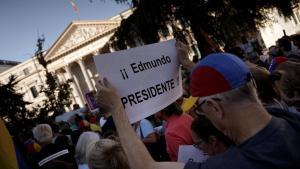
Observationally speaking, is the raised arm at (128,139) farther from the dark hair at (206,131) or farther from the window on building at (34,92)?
the window on building at (34,92)

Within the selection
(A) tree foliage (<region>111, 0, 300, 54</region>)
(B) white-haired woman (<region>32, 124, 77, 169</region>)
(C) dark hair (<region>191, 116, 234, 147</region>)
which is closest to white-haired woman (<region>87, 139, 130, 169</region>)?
(C) dark hair (<region>191, 116, 234, 147</region>)

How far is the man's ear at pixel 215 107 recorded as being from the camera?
136 centimetres

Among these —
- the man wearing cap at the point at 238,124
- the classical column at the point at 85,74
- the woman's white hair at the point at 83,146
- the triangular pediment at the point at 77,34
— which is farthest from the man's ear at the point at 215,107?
the classical column at the point at 85,74

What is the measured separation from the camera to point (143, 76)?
2.29 metres

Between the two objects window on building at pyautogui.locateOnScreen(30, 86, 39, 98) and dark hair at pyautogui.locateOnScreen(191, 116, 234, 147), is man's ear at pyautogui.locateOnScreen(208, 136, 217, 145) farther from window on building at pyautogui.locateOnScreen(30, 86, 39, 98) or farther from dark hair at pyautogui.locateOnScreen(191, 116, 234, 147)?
window on building at pyautogui.locateOnScreen(30, 86, 39, 98)

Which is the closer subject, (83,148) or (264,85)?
(264,85)

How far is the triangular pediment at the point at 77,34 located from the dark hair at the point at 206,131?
47592 mm

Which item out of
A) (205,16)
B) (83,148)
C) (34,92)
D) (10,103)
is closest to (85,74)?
(34,92)

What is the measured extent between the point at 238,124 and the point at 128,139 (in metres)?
0.47

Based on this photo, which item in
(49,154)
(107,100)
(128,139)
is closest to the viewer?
(128,139)

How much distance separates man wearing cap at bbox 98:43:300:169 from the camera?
4.18 ft

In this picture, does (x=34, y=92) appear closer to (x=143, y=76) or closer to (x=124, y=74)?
(x=143, y=76)

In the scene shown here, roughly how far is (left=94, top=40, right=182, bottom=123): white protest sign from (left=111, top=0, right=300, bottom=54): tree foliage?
7.98m

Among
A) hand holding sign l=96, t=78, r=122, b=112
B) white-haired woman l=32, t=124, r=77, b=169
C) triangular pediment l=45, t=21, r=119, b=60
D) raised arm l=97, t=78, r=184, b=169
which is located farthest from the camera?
triangular pediment l=45, t=21, r=119, b=60
